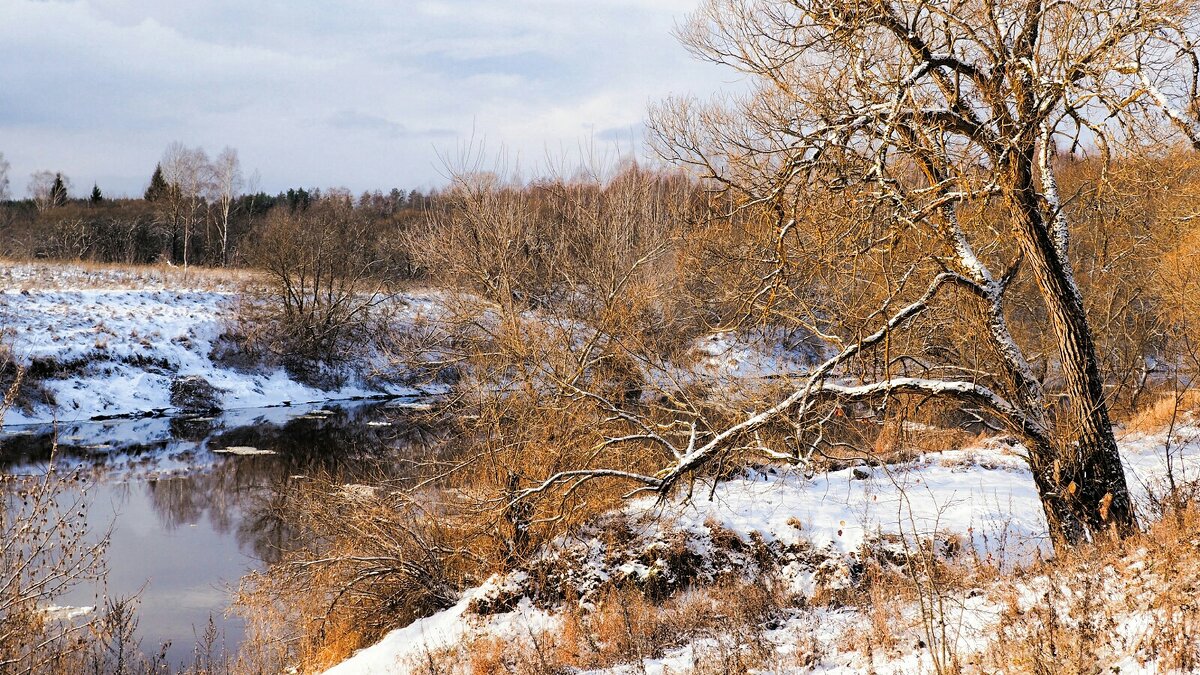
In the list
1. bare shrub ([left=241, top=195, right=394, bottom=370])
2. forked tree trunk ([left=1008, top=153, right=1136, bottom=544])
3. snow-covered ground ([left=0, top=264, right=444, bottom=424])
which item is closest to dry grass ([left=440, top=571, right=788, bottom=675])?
forked tree trunk ([left=1008, top=153, right=1136, bottom=544])

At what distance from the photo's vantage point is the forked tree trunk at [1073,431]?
6.26 metres

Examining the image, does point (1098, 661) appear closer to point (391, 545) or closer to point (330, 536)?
point (391, 545)

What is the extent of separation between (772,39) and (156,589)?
11.0 metres

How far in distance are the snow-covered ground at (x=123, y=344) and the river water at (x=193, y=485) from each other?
5.49 feet

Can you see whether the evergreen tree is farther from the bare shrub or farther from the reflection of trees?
the reflection of trees

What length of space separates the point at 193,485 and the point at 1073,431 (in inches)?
663

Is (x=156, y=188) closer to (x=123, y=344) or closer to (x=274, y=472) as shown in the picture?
(x=123, y=344)

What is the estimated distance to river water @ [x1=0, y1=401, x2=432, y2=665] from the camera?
35.9 feet

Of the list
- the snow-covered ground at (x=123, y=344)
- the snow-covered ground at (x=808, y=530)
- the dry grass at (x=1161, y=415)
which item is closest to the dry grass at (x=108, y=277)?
the snow-covered ground at (x=123, y=344)

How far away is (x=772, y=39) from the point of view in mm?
6812

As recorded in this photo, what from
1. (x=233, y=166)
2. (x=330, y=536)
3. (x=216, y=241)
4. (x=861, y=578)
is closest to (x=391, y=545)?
(x=330, y=536)

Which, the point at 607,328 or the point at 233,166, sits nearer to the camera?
the point at 607,328

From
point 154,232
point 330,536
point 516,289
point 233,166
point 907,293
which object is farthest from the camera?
point 154,232

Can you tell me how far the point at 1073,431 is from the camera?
6.38 metres
